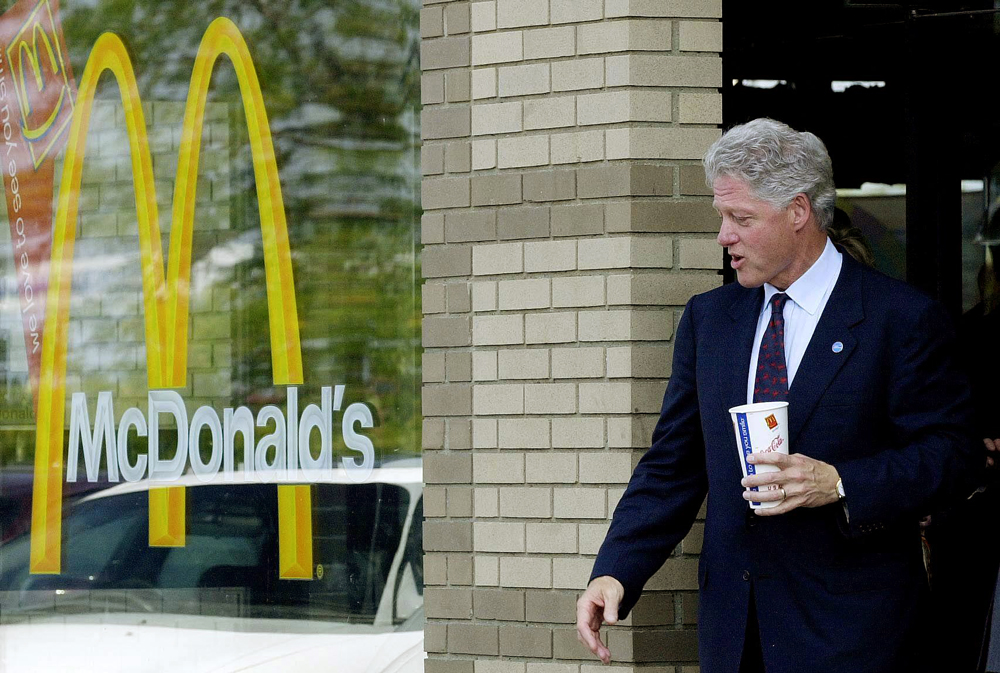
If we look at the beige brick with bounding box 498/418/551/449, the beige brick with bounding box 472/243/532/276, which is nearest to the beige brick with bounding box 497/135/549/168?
the beige brick with bounding box 472/243/532/276

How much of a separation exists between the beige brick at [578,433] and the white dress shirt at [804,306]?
96 cm

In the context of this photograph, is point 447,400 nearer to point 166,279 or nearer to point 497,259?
point 497,259

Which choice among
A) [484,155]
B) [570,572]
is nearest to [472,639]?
[570,572]

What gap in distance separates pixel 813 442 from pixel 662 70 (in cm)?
147

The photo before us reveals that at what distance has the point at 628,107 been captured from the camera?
12.7ft

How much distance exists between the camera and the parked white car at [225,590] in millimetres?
4426

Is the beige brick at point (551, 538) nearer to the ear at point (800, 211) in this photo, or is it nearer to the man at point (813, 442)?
the man at point (813, 442)

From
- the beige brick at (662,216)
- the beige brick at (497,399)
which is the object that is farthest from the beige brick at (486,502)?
the beige brick at (662,216)

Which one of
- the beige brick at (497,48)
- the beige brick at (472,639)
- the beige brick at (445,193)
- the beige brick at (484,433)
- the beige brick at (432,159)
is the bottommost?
the beige brick at (472,639)

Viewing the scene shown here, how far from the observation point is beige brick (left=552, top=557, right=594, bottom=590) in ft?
12.8

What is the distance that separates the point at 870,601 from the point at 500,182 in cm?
178

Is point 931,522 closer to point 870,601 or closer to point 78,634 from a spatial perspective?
point 870,601

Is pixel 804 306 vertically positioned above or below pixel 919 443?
above

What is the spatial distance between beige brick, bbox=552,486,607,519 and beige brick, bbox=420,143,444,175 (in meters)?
1.06
